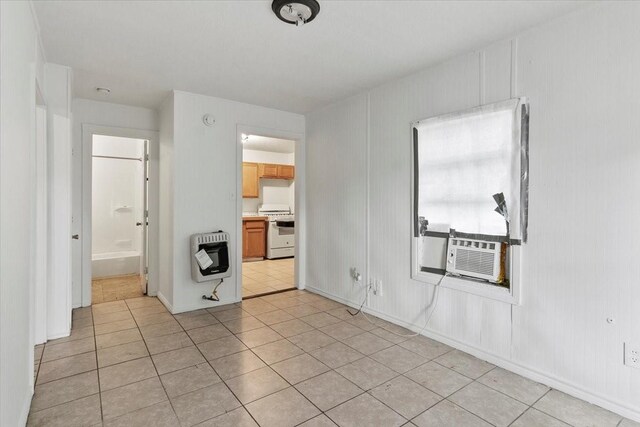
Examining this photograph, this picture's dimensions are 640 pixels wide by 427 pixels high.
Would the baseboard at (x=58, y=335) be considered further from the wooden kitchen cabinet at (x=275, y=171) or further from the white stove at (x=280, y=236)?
the wooden kitchen cabinet at (x=275, y=171)

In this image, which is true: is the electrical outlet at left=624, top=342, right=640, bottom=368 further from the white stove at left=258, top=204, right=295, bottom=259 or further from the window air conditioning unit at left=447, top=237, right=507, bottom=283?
the white stove at left=258, top=204, right=295, bottom=259

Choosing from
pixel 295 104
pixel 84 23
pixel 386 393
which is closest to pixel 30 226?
pixel 84 23

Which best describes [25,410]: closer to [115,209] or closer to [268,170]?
[115,209]

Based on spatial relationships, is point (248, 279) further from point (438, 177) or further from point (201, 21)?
point (201, 21)

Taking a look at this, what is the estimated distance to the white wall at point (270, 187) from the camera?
296 inches

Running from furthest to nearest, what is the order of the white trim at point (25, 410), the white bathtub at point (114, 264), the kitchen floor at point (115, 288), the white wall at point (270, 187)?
the white wall at point (270, 187) < the white bathtub at point (114, 264) < the kitchen floor at point (115, 288) < the white trim at point (25, 410)

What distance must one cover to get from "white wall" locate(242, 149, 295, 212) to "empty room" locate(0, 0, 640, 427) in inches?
136

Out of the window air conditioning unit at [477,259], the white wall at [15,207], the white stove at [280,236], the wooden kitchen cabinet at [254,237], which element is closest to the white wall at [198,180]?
the white wall at [15,207]

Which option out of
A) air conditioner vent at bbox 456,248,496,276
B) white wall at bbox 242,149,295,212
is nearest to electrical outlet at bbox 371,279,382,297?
air conditioner vent at bbox 456,248,496,276

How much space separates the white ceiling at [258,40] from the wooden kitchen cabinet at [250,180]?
12.2 ft

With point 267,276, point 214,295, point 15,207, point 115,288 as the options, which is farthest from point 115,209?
point 15,207

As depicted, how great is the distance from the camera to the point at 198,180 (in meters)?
3.68

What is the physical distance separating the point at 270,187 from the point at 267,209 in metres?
0.61

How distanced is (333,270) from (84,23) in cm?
325
